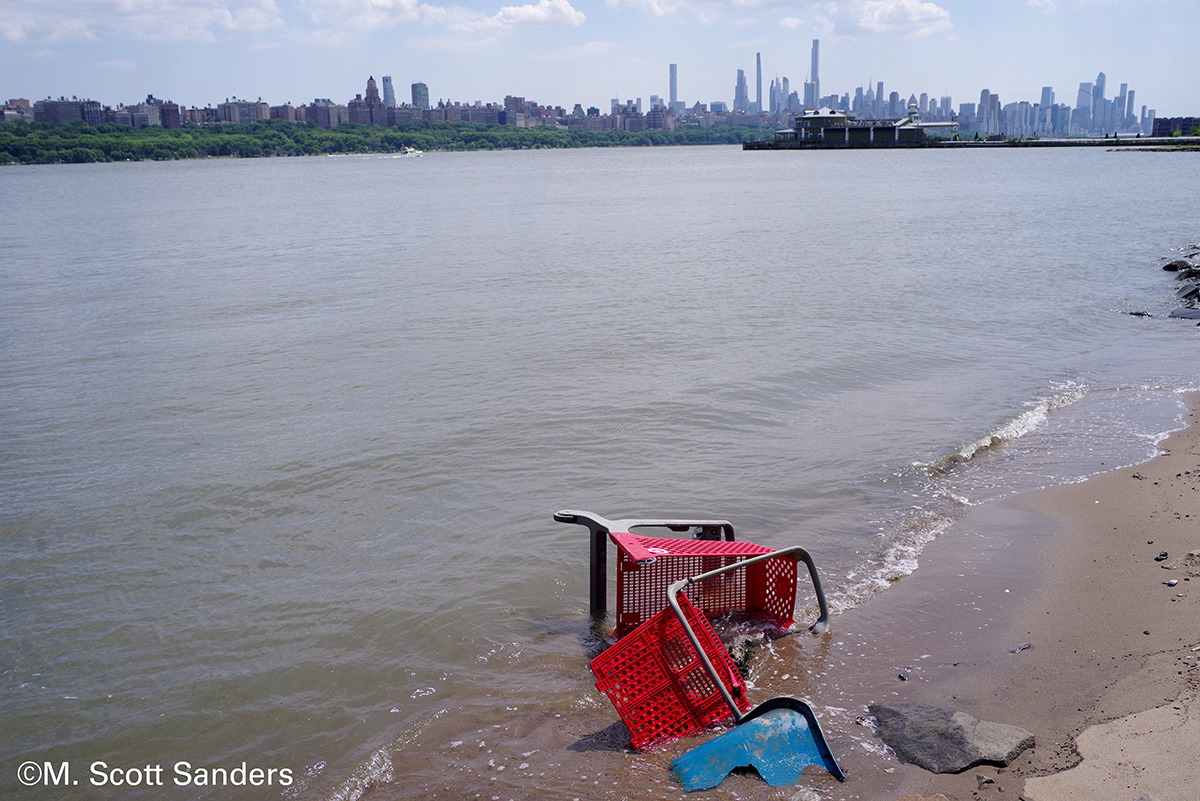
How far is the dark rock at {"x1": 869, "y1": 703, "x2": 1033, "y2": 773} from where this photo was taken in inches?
182

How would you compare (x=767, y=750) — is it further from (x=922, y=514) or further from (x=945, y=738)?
(x=922, y=514)

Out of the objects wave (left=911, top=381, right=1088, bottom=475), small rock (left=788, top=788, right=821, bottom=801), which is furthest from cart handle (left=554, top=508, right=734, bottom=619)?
wave (left=911, top=381, right=1088, bottom=475)

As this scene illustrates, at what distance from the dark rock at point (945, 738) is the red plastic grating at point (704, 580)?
4.27 ft

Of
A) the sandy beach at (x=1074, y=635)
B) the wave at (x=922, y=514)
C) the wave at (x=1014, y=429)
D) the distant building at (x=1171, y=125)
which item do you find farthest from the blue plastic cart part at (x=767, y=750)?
the distant building at (x=1171, y=125)

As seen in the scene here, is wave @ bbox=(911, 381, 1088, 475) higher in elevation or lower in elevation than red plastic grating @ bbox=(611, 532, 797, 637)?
lower

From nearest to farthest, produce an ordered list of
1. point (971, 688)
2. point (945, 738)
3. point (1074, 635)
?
point (945, 738), point (971, 688), point (1074, 635)

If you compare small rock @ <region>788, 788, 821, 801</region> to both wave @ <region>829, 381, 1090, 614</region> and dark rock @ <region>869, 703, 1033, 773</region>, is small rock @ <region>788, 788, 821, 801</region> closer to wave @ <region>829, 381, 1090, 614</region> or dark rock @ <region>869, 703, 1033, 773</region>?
dark rock @ <region>869, 703, 1033, 773</region>

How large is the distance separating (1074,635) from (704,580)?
259cm

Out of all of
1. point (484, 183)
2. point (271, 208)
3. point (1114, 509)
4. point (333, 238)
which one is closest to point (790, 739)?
→ point (1114, 509)

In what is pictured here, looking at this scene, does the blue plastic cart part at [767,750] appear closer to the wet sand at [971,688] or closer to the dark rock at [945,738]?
the wet sand at [971,688]

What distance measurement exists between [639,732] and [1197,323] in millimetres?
18357

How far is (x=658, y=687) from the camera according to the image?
5.08 m

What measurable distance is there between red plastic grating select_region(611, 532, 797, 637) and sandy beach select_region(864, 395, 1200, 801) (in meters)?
0.66

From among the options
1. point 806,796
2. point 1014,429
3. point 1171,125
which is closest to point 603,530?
point 806,796
